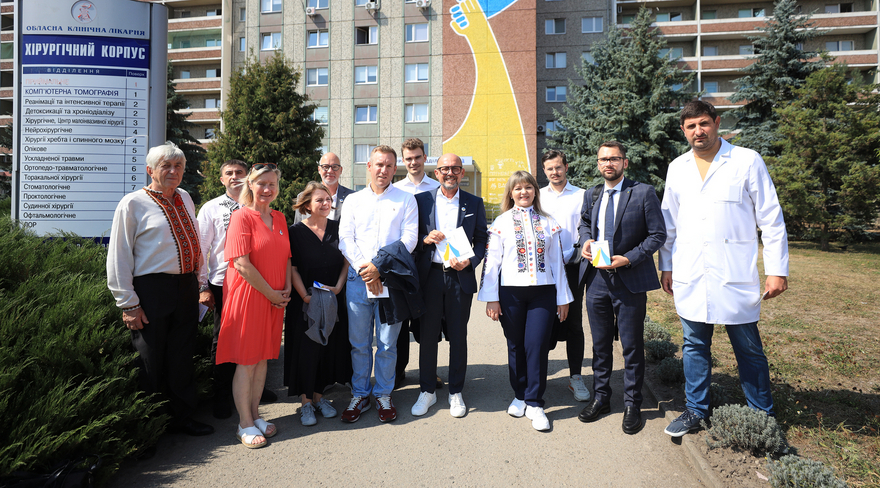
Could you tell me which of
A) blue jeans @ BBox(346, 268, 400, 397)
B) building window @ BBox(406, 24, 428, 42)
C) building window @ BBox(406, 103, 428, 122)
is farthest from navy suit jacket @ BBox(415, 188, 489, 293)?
building window @ BBox(406, 24, 428, 42)

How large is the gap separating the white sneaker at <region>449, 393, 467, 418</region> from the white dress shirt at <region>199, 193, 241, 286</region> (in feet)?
8.24

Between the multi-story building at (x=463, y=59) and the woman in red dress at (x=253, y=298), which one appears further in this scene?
the multi-story building at (x=463, y=59)

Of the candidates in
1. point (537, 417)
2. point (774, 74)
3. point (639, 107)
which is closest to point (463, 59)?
point (639, 107)

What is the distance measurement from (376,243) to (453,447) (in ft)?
6.01

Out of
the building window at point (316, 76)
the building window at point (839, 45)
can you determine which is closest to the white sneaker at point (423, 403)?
the building window at point (316, 76)

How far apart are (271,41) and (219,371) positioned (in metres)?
33.6

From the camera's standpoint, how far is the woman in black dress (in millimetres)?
4164

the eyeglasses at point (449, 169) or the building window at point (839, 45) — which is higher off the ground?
the building window at point (839, 45)

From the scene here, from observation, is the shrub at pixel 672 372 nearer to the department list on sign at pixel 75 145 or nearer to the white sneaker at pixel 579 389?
the white sneaker at pixel 579 389

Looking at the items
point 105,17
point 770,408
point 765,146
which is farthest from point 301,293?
point 765,146

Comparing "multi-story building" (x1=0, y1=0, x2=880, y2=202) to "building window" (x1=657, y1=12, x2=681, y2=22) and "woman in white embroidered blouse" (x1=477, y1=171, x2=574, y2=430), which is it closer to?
"building window" (x1=657, y1=12, x2=681, y2=22)

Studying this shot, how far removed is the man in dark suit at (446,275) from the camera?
4.28 metres

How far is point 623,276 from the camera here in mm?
3969

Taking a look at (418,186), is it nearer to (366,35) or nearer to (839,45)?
(366,35)
